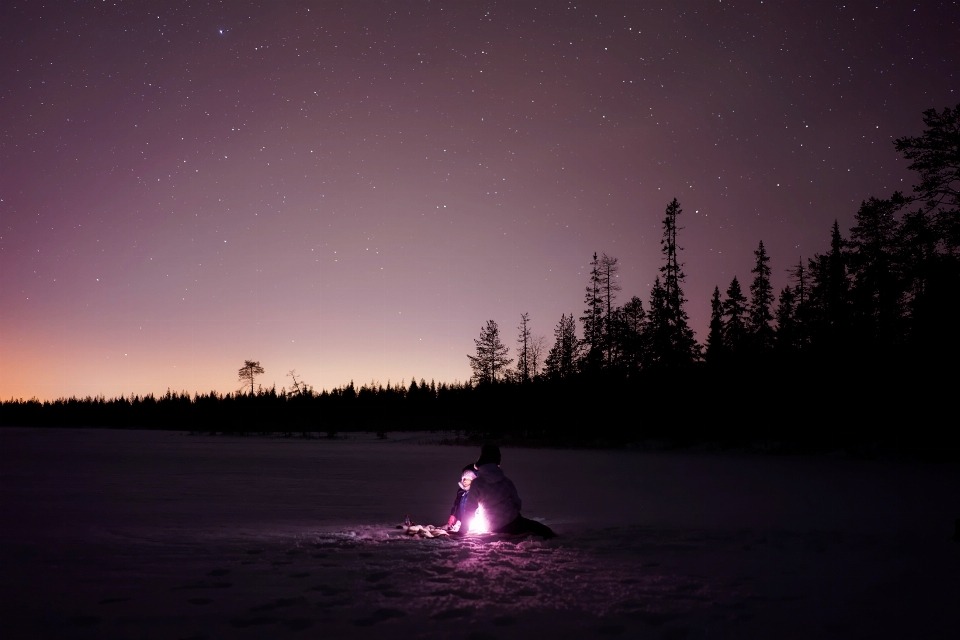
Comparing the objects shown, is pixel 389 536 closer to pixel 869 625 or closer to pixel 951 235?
pixel 869 625

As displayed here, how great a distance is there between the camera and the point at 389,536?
33.6ft

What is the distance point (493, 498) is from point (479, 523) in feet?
1.44

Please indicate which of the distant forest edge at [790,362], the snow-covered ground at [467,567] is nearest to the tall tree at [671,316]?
the distant forest edge at [790,362]

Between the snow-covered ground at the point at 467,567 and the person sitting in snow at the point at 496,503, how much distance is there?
0.29 meters

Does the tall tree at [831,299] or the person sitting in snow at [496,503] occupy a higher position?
the tall tree at [831,299]

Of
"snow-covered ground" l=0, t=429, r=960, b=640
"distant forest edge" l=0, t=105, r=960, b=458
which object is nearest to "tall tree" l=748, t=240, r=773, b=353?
"distant forest edge" l=0, t=105, r=960, b=458

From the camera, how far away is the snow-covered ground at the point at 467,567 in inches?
219

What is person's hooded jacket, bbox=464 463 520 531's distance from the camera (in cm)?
1020

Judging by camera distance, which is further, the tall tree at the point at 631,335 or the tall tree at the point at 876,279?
the tall tree at the point at 631,335

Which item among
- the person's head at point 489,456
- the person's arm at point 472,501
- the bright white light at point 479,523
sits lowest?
the bright white light at point 479,523

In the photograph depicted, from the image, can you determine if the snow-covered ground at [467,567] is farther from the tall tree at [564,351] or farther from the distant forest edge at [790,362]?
the tall tree at [564,351]

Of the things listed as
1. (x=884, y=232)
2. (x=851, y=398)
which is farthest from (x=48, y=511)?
(x=884, y=232)

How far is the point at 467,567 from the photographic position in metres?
7.93

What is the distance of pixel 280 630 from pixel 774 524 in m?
9.04
